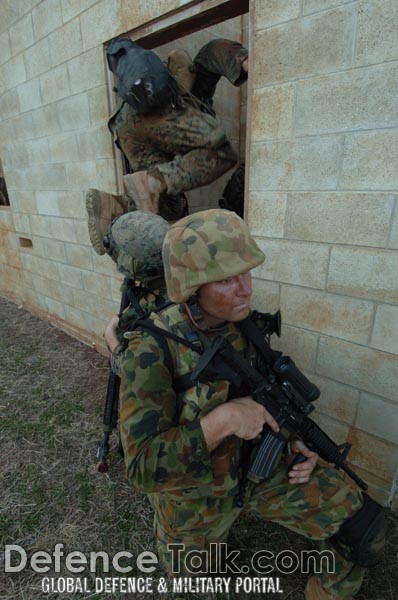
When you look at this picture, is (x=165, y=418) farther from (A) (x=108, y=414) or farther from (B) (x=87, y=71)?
(B) (x=87, y=71)

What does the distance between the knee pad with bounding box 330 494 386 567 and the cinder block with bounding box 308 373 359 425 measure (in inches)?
23.9

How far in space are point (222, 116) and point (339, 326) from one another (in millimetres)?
2639

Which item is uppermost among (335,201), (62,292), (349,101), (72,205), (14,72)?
(14,72)

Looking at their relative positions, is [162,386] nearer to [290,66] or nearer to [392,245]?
[392,245]

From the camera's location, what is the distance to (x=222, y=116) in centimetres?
344

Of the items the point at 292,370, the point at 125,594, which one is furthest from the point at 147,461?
the point at 125,594

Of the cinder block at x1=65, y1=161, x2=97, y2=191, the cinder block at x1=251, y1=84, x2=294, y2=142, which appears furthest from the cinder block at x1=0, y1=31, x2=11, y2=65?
the cinder block at x1=251, y1=84, x2=294, y2=142

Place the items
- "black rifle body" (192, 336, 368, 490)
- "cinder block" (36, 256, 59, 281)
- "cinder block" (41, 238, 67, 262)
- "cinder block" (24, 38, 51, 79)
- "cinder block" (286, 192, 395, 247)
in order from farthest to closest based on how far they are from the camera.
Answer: "cinder block" (36, 256, 59, 281) → "cinder block" (41, 238, 67, 262) → "cinder block" (24, 38, 51, 79) → "cinder block" (286, 192, 395, 247) → "black rifle body" (192, 336, 368, 490)

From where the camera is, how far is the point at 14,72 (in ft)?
11.6

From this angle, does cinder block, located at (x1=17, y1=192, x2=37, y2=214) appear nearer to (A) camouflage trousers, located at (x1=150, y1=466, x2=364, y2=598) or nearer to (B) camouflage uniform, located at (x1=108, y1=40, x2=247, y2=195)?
(B) camouflage uniform, located at (x1=108, y1=40, x2=247, y2=195)

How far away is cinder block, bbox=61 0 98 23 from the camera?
2544 millimetres

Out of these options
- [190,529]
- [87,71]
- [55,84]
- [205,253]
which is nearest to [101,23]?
[87,71]

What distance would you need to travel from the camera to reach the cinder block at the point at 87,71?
8.47ft

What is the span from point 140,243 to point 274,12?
1275 millimetres
